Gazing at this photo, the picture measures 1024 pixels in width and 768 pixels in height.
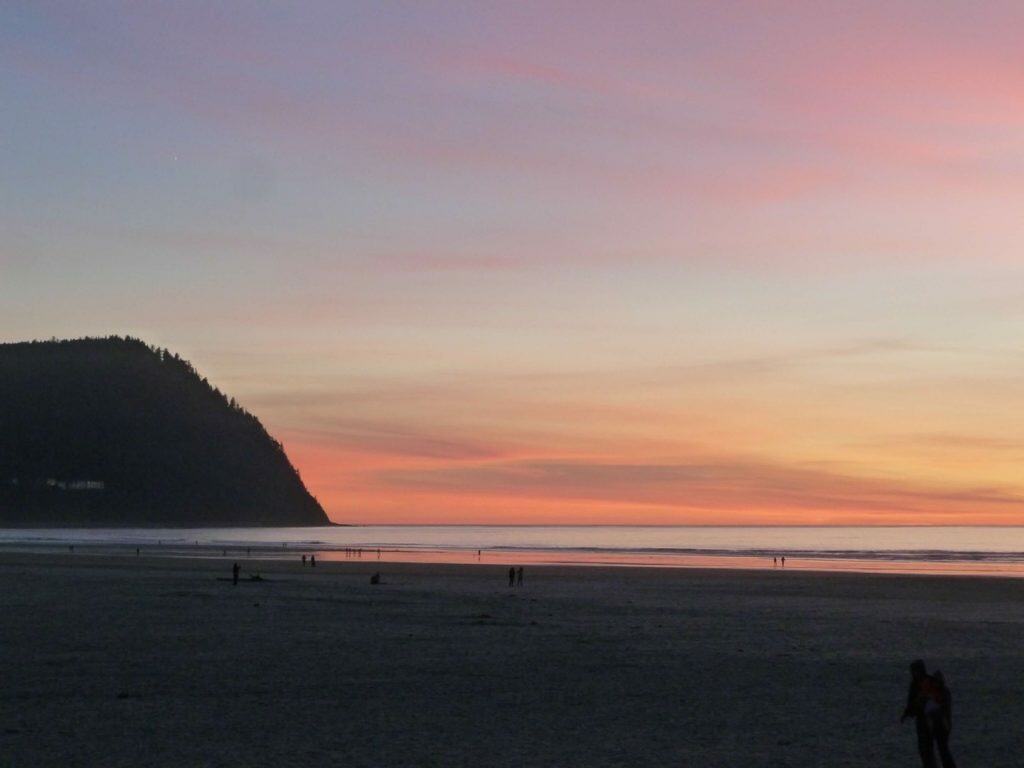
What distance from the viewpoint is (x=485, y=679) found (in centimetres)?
2470

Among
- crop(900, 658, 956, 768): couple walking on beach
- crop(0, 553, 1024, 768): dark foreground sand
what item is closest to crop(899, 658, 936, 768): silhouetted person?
crop(900, 658, 956, 768): couple walking on beach

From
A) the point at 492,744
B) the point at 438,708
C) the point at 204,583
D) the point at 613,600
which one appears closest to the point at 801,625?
the point at 613,600

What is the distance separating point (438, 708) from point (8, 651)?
1231cm

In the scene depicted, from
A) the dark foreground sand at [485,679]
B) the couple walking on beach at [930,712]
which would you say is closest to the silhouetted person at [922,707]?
the couple walking on beach at [930,712]

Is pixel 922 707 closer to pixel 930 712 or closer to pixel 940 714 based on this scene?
pixel 930 712

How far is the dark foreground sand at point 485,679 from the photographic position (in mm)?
17469

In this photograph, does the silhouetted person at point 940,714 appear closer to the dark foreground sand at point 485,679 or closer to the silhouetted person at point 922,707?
the silhouetted person at point 922,707

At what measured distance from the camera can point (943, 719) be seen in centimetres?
1479

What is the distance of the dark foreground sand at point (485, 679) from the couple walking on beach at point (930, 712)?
191cm

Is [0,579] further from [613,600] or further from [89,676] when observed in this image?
[89,676]

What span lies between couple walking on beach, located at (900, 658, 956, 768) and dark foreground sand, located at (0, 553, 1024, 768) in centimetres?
191

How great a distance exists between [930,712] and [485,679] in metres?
11.6

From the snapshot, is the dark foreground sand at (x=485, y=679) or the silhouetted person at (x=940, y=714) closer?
the silhouetted person at (x=940, y=714)

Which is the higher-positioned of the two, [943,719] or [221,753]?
[943,719]
